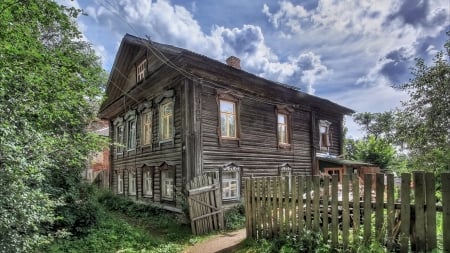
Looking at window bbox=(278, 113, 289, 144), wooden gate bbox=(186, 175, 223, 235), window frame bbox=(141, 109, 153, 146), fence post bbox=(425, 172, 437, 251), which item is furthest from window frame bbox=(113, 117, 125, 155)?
fence post bbox=(425, 172, 437, 251)

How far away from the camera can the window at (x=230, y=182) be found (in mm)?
11555

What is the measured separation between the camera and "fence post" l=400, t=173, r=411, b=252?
419 cm

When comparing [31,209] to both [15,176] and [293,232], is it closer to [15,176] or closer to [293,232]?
[15,176]

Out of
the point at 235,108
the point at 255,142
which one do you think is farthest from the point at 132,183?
the point at 235,108

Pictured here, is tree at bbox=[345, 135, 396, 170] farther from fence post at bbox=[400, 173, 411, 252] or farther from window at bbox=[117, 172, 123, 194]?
fence post at bbox=[400, 173, 411, 252]

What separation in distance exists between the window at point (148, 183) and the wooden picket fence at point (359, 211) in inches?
321

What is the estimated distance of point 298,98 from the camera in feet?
51.4

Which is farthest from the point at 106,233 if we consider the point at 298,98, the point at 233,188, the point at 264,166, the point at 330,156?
the point at 330,156

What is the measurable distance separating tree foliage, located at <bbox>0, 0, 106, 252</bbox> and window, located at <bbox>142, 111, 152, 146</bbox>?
5304mm

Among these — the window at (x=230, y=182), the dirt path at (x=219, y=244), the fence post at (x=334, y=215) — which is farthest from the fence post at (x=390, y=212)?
the window at (x=230, y=182)

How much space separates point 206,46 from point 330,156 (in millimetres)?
10426

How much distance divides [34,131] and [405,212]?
596 cm

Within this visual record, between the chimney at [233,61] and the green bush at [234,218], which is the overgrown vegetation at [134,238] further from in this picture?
the chimney at [233,61]

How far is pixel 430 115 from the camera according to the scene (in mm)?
15375
